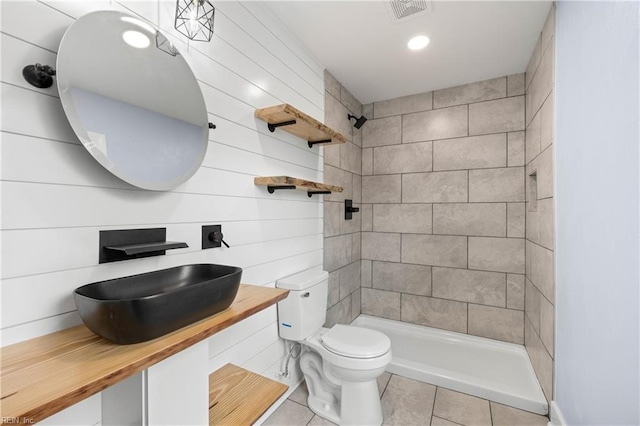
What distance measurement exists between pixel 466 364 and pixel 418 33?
2.66 metres

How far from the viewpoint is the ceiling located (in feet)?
5.97

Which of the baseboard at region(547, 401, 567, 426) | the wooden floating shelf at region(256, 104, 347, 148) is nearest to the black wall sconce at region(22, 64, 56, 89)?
the wooden floating shelf at region(256, 104, 347, 148)

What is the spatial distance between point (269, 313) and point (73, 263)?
117 cm

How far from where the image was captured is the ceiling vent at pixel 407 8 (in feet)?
5.72

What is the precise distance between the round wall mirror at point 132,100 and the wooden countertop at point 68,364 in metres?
0.56

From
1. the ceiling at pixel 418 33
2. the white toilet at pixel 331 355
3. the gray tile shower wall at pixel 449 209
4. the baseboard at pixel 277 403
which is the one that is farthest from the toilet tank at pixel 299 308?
the ceiling at pixel 418 33

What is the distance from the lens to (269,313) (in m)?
1.88

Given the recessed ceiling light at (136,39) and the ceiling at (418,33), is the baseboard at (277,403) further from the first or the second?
the ceiling at (418,33)

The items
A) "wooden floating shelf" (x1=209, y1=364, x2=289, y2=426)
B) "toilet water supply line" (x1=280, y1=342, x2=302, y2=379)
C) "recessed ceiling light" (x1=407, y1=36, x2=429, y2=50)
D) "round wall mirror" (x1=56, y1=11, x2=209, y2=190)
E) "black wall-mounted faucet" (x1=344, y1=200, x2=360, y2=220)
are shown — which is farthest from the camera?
"black wall-mounted faucet" (x1=344, y1=200, x2=360, y2=220)

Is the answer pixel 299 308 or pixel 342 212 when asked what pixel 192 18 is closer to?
pixel 299 308

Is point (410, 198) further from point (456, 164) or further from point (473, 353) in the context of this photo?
point (473, 353)

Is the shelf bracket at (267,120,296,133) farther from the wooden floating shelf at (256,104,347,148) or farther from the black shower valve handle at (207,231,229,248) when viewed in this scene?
the black shower valve handle at (207,231,229,248)

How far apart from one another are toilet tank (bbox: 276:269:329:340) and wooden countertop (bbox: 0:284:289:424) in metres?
0.93

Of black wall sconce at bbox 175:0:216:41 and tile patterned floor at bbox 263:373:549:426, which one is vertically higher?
black wall sconce at bbox 175:0:216:41
